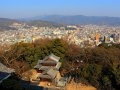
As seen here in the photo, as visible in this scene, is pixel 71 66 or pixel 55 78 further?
pixel 71 66

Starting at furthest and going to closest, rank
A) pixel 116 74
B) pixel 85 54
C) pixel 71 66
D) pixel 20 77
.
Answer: pixel 85 54
pixel 71 66
pixel 20 77
pixel 116 74

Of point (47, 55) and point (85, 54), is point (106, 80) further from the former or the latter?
point (47, 55)

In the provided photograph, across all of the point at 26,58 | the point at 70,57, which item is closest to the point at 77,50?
the point at 70,57

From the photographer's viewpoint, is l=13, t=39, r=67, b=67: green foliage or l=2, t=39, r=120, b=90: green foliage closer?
l=2, t=39, r=120, b=90: green foliage

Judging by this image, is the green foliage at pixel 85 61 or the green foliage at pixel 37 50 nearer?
the green foliage at pixel 85 61

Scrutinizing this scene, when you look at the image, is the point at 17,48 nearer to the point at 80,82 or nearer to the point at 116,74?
the point at 80,82

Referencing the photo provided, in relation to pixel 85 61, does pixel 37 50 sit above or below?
above

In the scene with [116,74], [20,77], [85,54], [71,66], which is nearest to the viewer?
[116,74]

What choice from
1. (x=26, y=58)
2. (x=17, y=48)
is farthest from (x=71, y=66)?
(x=17, y=48)

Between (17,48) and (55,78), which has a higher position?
(17,48)
